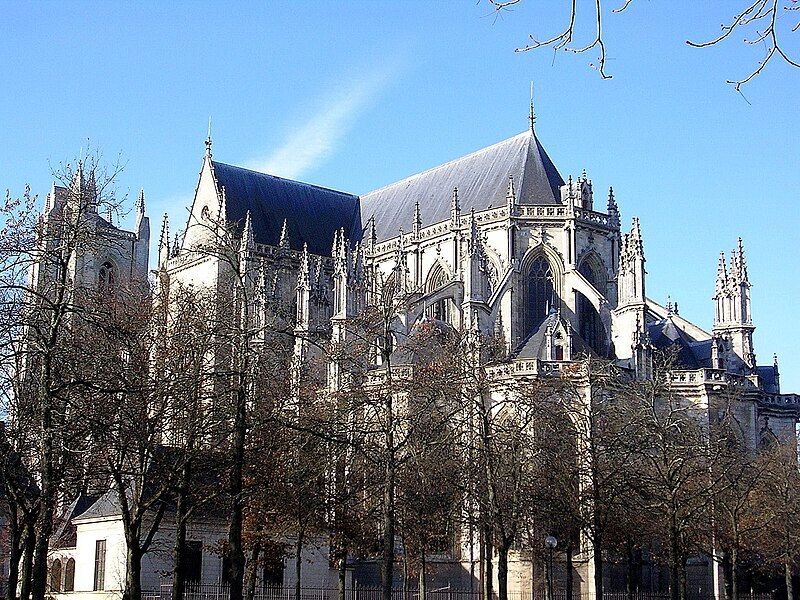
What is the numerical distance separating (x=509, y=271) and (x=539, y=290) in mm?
2867

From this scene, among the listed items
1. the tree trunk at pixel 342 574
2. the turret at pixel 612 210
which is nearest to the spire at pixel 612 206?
the turret at pixel 612 210

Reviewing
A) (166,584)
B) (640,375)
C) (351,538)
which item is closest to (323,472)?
(351,538)

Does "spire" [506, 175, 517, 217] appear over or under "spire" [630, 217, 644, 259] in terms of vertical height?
over

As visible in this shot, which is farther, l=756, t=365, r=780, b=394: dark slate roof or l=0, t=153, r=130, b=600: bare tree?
l=756, t=365, r=780, b=394: dark slate roof

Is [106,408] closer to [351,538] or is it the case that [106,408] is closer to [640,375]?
[351,538]

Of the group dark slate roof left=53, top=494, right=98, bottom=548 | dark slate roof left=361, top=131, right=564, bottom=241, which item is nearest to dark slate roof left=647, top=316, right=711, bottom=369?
dark slate roof left=361, top=131, right=564, bottom=241

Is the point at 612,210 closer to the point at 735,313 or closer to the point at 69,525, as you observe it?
the point at 735,313

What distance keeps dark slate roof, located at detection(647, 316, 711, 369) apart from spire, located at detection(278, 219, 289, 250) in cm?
1800

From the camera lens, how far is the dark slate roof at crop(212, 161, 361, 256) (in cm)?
5781

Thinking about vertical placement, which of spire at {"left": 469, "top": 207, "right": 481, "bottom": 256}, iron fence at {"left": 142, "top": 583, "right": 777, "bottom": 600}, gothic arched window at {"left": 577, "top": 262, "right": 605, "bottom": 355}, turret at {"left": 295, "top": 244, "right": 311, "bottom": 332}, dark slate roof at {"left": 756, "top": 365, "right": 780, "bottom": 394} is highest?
spire at {"left": 469, "top": 207, "right": 481, "bottom": 256}

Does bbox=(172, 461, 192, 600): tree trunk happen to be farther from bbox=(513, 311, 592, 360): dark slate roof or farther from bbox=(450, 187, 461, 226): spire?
bbox=(450, 187, 461, 226): spire

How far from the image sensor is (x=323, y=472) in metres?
26.5

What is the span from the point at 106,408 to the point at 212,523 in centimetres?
1063

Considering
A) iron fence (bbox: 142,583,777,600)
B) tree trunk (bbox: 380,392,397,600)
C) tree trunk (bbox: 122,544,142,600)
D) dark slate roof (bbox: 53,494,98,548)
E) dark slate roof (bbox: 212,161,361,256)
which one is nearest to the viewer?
tree trunk (bbox: 122,544,142,600)
